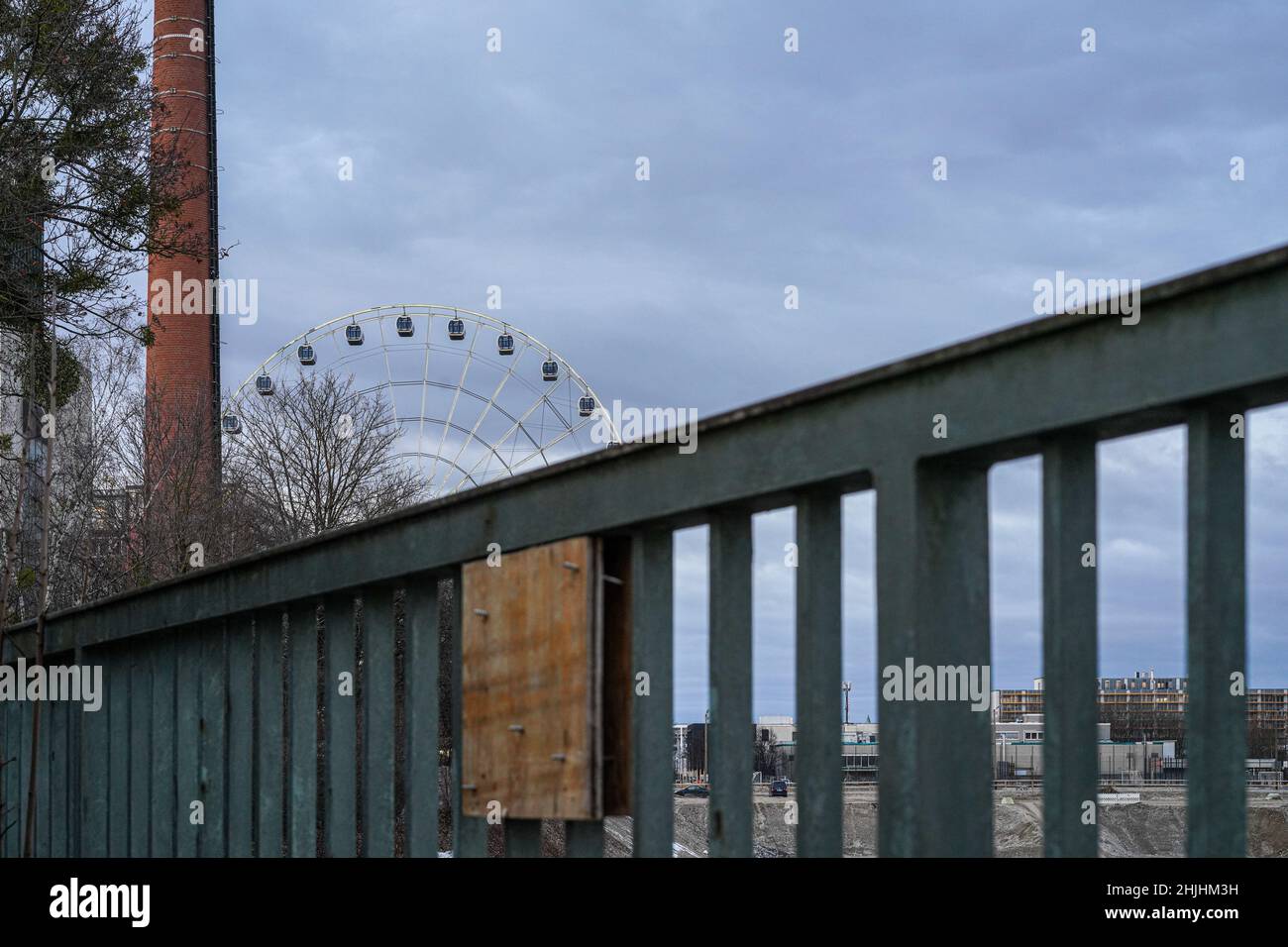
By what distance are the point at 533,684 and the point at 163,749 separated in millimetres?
3234

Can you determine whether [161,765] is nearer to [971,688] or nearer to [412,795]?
[412,795]

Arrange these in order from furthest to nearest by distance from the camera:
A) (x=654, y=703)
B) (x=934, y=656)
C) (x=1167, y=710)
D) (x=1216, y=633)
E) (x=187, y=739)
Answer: (x=1167, y=710), (x=187, y=739), (x=654, y=703), (x=934, y=656), (x=1216, y=633)

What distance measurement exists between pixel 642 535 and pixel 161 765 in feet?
11.9

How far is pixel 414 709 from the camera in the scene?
15.5 ft

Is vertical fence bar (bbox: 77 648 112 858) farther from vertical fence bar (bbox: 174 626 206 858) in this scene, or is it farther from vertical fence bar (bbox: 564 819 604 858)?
vertical fence bar (bbox: 564 819 604 858)

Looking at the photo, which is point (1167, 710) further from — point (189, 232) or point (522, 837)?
point (189, 232)

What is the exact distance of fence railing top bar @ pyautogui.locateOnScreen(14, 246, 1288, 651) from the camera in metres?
2.54

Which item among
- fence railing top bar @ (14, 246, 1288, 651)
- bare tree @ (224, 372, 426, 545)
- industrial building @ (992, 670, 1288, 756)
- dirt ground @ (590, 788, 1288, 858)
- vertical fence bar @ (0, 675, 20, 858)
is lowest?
dirt ground @ (590, 788, 1288, 858)

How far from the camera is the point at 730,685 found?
3.55 meters

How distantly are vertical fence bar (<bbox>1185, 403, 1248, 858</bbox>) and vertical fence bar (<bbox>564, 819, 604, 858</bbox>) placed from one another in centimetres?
166

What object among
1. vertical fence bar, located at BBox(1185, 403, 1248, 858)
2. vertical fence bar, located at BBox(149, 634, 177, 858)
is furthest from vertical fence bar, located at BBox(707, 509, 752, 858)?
vertical fence bar, located at BBox(149, 634, 177, 858)

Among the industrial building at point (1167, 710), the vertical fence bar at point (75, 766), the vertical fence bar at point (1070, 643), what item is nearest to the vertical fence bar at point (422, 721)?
the vertical fence bar at point (1070, 643)

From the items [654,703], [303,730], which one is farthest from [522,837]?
[303,730]
